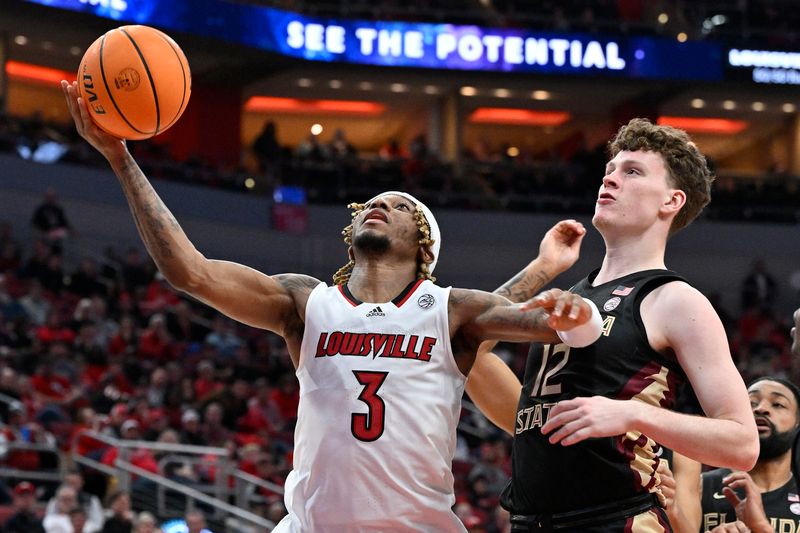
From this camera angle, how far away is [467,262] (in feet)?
81.0

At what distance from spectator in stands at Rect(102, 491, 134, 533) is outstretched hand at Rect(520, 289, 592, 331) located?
26.3 ft

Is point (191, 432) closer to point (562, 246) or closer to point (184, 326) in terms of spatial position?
point (184, 326)

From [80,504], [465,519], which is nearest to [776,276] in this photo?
[465,519]

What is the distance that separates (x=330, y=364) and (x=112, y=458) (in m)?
8.61

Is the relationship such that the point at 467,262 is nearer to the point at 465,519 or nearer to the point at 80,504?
the point at 465,519

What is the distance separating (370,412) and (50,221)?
15881 mm

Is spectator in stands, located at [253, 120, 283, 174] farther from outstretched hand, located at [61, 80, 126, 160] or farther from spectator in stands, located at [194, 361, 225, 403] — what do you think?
outstretched hand, located at [61, 80, 126, 160]

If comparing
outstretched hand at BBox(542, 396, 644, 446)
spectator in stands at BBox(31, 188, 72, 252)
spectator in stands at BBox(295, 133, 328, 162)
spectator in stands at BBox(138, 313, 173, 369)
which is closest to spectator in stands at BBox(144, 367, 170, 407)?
spectator in stands at BBox(138, 313, 173, 369)

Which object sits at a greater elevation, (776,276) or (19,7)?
(19,7)

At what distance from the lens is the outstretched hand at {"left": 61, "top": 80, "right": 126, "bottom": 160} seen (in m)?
4.75

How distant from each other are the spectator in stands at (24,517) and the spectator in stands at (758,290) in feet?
53.7

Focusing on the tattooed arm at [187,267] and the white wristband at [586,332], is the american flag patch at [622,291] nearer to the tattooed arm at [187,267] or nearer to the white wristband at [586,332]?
the white wristband at [586,332]

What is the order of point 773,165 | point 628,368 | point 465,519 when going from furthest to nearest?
point 773,165 → point 465,519 → point 628,368

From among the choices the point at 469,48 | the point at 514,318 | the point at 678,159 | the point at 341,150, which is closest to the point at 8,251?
the point at 341,150
